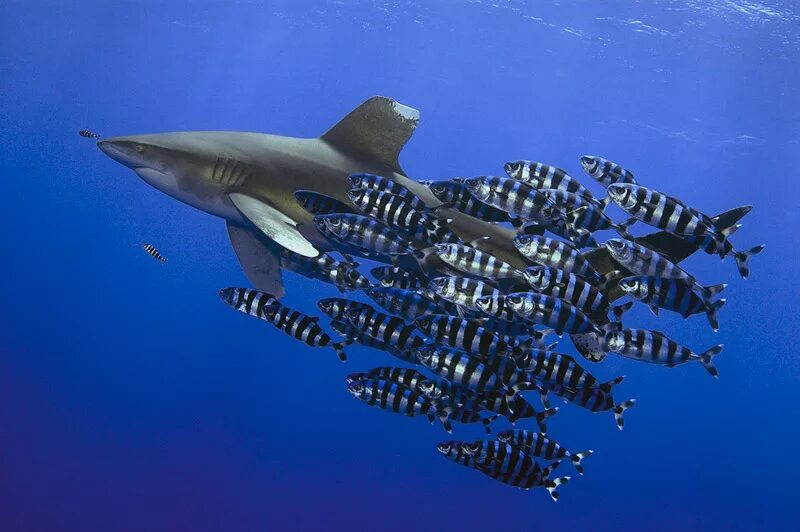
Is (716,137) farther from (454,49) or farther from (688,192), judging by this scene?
(688,192)

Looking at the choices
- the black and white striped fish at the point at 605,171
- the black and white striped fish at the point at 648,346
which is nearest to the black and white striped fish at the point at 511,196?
the black and white striped fish at the point at 605,171

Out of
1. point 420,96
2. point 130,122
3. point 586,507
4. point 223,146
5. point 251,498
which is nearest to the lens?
point 223,146

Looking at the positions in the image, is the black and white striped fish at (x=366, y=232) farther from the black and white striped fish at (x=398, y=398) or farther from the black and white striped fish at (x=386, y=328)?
the black and white striped fish at (x=398, y=398)

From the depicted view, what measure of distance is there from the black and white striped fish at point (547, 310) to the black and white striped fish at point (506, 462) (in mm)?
1252

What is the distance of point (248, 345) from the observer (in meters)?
31.9

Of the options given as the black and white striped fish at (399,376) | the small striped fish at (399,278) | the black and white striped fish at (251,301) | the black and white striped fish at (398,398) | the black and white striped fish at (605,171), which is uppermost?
the black and white striped fish at (605,171)

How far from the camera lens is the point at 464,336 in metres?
4.41

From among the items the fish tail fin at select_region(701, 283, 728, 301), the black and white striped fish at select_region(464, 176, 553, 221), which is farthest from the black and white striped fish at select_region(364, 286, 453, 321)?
the fish tail fin at select_region(701, 283, 728, 301)

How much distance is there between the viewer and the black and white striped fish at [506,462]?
16.3ft

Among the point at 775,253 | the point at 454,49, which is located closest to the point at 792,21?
the point at 454,49

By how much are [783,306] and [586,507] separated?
49.6 metres

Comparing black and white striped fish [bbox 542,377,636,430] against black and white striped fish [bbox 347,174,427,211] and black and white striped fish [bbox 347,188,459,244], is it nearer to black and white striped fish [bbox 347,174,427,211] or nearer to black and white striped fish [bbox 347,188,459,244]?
black and white striped fish [bbox 347,188,459,244]

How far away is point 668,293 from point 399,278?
6.82 ft

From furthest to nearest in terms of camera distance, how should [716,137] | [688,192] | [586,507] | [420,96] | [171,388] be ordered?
[688,192], [420,96], [716,137], [171,388], [586,507]
